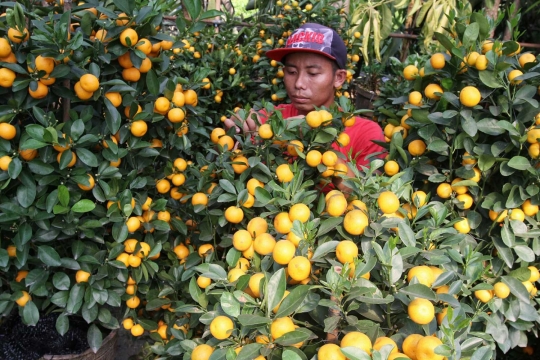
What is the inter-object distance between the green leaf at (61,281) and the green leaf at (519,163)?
1.32 meters

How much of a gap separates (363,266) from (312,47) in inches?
52.9

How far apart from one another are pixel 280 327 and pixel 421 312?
236mm

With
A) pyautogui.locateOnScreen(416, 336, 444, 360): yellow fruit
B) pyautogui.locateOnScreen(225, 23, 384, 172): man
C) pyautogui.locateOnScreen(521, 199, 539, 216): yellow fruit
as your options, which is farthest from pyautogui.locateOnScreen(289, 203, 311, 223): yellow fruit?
pyautogui.locateOnScreen(225, 23, 384, 172): man

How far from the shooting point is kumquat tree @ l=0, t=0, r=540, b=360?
0.83 meters

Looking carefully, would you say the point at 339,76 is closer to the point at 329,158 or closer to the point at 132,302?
the point at 329,158

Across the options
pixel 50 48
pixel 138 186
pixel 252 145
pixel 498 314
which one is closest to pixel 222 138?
pixel 252 145

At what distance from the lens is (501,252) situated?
1.11 metres

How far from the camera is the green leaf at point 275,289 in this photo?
0.72m

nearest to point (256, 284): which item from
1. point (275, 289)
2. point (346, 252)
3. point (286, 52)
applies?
point (275, 289)

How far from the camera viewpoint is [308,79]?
191cm

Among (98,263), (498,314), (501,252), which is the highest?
(501,252)

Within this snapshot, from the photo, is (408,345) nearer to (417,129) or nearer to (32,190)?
(417,129)

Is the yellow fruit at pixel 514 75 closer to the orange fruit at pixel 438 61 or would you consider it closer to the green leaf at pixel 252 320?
the orange fruit at pixel 438 61


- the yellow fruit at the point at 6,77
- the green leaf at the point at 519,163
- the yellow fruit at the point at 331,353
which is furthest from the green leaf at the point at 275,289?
the yellow fruit at the point at 6,77
